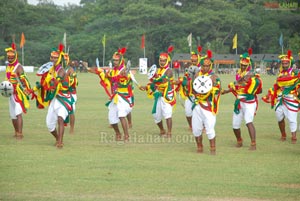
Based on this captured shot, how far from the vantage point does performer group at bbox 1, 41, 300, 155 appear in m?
13.5

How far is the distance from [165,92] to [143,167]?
484cm

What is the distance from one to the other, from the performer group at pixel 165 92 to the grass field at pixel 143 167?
0.50 meters

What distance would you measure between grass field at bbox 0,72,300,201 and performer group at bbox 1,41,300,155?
0.50 meters

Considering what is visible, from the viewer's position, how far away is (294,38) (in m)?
73.1

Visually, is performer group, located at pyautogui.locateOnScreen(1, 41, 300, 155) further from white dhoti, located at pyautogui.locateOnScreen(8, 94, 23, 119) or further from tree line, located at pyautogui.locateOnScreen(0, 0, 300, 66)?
tree line, located at pyautogui.locateOnScreen(0, 0, 300, 66)

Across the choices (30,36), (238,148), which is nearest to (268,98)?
(238,148)

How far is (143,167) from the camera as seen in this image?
1175 cm

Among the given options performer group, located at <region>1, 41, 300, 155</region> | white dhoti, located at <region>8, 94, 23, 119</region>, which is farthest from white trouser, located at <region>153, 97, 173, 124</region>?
white dhoti, located at <region>8, 94, 23, 119</region>

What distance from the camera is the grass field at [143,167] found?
9.69 meters

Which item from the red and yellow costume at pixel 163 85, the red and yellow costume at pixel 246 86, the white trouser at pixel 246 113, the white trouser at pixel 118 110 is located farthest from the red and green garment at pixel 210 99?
the red and yellow costume at pixel 163 85

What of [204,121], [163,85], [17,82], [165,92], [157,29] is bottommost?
[204,121]

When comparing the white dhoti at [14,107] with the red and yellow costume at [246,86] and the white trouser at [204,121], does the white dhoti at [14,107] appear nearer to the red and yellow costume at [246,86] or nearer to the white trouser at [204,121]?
the white trouser at [204,121]

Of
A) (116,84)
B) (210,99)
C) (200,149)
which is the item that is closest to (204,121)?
(210,99)

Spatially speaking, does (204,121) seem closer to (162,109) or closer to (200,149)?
(200,149)
